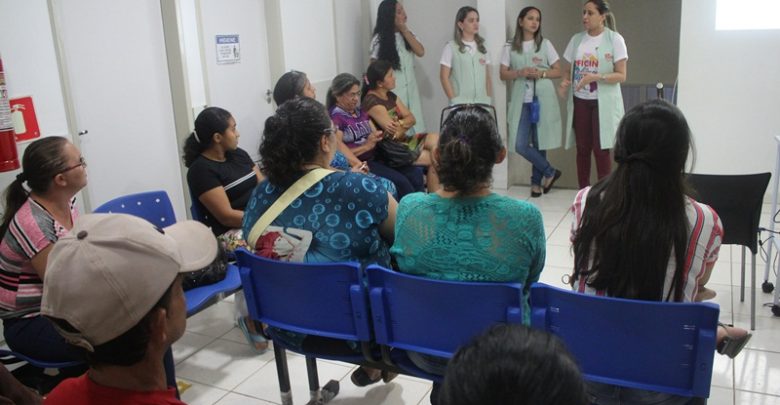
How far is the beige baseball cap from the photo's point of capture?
1.08m

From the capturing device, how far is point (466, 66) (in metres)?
5.61

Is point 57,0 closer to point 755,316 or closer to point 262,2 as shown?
point 262,2

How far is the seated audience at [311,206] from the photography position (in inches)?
85.0

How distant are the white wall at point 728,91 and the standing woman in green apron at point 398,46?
Result: 88.8 inches

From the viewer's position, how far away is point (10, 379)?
1811 millimetres

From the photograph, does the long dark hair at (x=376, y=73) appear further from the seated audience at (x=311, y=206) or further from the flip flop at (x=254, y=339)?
the seated audience at (x=311, y=206)

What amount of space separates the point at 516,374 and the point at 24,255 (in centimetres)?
203

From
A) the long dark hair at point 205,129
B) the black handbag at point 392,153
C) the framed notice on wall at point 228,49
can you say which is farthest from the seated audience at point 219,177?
the framed notice on wall at point 228,49

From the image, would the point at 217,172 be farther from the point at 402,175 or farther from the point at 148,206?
the point at 402,175

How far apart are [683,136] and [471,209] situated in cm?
61

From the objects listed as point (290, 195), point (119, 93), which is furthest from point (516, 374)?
point (119, 93)

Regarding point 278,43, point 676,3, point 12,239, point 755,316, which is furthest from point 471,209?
point 676,3

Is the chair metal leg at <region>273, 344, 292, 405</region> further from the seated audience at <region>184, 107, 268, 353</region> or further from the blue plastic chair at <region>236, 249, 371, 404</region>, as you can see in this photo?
the seated audience at <region>184, 107, 268, 353</region>

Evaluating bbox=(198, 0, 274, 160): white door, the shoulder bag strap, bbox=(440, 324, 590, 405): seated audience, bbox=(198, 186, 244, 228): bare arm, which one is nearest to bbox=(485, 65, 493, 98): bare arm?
bbox=(198, 0, 274, 160): white door
